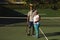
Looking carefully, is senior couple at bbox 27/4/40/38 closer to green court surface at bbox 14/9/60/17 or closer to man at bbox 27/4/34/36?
man at bbox 27/4/34/36

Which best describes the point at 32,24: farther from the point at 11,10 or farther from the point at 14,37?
the point at 11,10

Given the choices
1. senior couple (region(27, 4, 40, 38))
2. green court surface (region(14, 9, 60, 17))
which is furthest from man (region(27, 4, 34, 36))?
green court surface (region(14, 9, 60, 17))

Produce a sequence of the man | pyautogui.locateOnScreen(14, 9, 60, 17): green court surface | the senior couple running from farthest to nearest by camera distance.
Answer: pyautogui.locateOnScreen(14, 9, 60, 17): green court surface, the man, the senior couple

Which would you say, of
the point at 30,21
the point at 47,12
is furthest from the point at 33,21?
the point at 47,12

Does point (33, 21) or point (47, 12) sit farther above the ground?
point (33, 21)

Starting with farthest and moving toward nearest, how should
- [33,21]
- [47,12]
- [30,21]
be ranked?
[47,12] → [30,21] → [33,21]

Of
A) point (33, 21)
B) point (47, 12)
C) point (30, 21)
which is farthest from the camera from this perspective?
point (47, 12)

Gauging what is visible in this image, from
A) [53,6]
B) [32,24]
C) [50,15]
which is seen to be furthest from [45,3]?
[32,24]

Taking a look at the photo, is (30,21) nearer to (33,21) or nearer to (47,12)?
(33,21)

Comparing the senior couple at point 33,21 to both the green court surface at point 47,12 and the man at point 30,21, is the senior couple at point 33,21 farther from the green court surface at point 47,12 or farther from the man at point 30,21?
the green court surface at point 47,12

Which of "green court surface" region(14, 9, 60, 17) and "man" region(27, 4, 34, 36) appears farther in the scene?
"green court surface" region(14, 9, 60, 17)

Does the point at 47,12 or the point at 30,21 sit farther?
the point at 47,12

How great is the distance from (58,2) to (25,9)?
474 centimetres

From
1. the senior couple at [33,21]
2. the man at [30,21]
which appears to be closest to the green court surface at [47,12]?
the man at [30,21]
